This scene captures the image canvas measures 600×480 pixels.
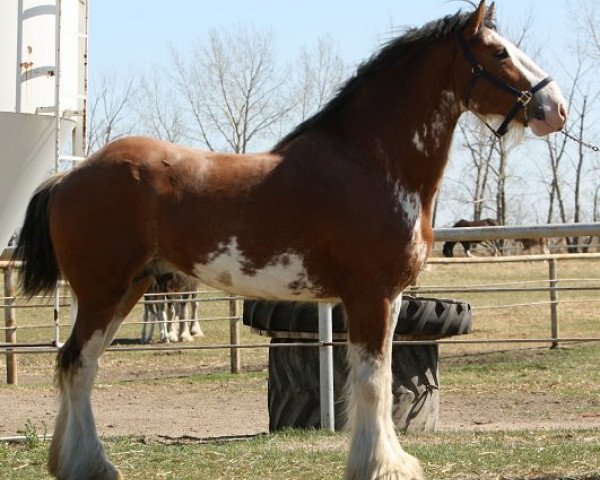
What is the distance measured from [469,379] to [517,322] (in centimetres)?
698

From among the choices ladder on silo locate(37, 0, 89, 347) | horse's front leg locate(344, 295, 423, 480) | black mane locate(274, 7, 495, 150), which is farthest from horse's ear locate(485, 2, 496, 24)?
ladder on silo locate(37, 0, 89, 347)

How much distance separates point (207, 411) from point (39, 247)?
473cm

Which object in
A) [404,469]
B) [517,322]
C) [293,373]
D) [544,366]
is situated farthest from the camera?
[517,322]

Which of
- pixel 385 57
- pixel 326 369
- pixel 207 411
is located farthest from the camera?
pixel 207 411

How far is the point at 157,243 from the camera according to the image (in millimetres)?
5570

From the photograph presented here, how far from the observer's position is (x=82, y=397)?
555 cm

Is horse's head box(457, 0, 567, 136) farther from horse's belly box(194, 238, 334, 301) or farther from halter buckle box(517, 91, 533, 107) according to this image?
horse's belly box(194, 238, 334, 301)


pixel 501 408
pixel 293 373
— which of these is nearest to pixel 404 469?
pixel 293 373

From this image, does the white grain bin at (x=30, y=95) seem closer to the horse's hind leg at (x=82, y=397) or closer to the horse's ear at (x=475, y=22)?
the horse's hind leg at (x=82, y=397)

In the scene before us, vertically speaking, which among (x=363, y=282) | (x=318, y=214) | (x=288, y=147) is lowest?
(x=363, y=282)

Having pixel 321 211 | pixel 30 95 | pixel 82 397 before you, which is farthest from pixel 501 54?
pixel 30 95

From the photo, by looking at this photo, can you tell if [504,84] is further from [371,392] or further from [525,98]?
[371,392]

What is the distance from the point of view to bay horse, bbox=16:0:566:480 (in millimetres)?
5363

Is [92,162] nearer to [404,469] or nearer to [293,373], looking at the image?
[404,469]
